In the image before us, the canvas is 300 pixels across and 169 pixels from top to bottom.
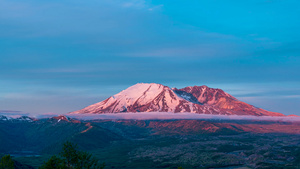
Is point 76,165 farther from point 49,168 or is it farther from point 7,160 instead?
point 7,160

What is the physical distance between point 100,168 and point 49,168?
485 inches

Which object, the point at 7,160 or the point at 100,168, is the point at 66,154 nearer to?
the point at 100,168

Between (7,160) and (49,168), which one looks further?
(7,160)

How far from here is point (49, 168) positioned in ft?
287

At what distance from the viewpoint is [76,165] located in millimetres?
91312

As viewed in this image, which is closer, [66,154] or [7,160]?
[66,154]

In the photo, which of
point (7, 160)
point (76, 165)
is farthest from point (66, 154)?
point (7, 160)

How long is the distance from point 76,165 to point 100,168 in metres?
5.92

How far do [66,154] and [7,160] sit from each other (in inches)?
1541

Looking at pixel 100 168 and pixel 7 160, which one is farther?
pixel 7 160

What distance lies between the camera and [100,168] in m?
91.9

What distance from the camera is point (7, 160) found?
119312 millimetres

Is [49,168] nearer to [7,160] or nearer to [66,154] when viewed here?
[66,154]

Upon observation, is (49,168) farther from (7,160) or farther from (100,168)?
(7,160)
